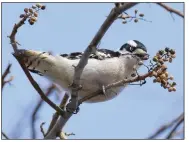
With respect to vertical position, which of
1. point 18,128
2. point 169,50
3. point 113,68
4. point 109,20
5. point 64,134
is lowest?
point 64,134

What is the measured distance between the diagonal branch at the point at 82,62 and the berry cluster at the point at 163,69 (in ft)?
1.45

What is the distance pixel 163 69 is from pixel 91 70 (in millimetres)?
1186

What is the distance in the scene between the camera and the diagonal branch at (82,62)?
107 inches

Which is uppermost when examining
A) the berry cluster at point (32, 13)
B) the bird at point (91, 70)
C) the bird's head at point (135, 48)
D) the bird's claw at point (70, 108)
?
the berry cluster at point (32, 13)

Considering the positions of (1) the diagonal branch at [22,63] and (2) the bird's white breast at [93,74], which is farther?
(2) the bird's white breast at [93,74]

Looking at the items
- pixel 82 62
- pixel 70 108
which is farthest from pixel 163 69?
pixel 70 108

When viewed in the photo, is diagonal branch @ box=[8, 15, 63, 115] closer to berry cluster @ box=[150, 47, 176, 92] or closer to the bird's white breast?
the bird's white breast

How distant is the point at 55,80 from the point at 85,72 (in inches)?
13.4

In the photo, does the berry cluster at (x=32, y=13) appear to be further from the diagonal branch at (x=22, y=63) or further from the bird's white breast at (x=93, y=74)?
the bird's white breast at (x=93, y=74)

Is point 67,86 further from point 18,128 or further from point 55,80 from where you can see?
point 18,128

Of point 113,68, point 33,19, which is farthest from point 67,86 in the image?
point 33,19

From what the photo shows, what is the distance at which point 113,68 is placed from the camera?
396 cm

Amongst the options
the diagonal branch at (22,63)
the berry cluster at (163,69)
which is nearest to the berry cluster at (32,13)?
the diagonal branch at (22,63)

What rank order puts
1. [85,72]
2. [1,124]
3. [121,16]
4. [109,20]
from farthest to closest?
[85,72]
[1,124]
[121,16]
[109,20]
